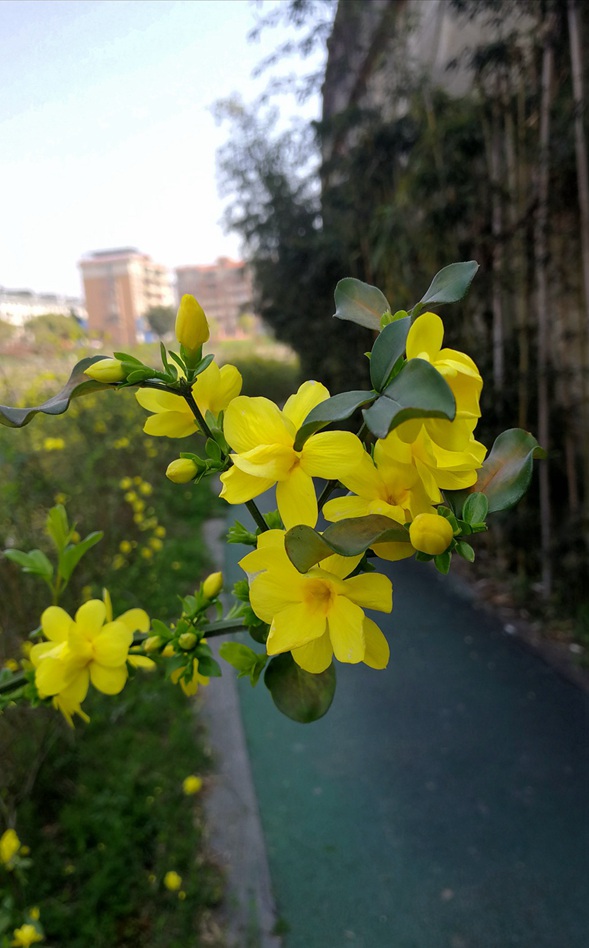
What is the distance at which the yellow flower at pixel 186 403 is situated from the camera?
344mm

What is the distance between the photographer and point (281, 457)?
283 millimetres

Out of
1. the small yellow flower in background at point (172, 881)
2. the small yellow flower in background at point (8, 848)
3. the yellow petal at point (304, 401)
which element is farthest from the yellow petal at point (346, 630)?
the small yellow flower in background at point (172, 881)

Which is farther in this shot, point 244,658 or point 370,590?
point 244,658

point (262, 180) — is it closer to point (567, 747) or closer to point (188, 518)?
point (188, 518)

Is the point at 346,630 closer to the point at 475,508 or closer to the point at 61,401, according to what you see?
the point at 475,508

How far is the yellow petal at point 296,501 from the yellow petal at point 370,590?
42mm

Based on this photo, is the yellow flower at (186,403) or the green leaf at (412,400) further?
the yellow flower at (186,403)

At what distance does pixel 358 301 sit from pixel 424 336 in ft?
0.23

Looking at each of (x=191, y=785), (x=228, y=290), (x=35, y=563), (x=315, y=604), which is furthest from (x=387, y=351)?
(x=228, y=290)

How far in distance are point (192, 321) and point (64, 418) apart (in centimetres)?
290

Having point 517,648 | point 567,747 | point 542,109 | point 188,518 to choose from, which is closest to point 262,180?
point 188,518

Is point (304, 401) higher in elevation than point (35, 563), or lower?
higher

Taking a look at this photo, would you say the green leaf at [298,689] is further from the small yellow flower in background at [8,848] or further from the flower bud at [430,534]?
the small yellow flower in background at [8,848]

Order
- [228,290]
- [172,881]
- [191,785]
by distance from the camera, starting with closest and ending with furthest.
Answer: [172,881]
[191,785]
[228,290]
